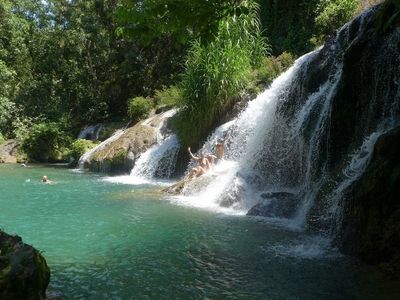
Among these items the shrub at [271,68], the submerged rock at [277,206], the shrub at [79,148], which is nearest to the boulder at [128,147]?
the shrub at [79,148]

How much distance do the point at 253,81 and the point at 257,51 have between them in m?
2.05

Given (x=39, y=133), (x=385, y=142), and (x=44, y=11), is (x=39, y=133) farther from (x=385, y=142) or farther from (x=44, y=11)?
(x=385, y=142)

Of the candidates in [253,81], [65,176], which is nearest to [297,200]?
[253,81]

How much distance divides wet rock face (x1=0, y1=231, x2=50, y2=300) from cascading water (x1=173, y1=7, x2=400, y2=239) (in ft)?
17.1

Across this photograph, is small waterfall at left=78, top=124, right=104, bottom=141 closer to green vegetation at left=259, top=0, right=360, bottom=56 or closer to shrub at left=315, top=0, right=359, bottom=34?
green vegetation at left=259, top=0, right=360, bottom=56

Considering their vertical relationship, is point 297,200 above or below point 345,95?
below

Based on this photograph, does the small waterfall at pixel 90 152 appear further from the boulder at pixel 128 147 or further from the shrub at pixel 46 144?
the shrub at pixel 46 144

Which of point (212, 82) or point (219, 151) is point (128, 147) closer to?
point (212, 82)

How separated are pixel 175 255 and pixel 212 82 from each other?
992cm

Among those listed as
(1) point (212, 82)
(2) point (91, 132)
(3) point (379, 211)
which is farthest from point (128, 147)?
(3) point (379, 211)

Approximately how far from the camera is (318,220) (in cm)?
874

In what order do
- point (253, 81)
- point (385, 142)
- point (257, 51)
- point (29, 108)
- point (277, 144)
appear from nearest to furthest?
1. point (385, 142)
2. point (277, 144)
3. point (253, 81)
4. point (257, 51)
5. point (29, 108)

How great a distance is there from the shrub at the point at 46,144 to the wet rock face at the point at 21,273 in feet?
69.2

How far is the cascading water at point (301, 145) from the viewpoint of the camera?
8.88 m
